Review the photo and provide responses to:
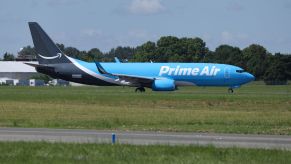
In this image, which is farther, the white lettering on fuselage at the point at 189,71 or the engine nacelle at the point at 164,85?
the white lettering on fuselage at the point at 189,71

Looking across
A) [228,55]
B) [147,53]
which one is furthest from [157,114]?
[147,53]

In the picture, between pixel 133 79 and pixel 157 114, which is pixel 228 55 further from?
pixel 157 114

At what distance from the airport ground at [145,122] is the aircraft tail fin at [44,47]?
1783cm

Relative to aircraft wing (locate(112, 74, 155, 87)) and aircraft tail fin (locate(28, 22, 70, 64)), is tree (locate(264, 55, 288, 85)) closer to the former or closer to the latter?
aircraft wing (locate(112, 74, 155, 87))

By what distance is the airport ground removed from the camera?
18453mm

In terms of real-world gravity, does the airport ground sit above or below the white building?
below

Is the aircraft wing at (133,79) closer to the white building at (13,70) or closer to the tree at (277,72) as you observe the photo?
the tree at (277,72)

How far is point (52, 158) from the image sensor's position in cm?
1817

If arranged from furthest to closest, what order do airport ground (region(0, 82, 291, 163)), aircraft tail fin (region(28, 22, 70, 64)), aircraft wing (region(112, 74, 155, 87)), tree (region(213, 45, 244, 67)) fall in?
1. tree (region(213, 45, 244, 67))
2. aircraft tail fin (region(28, 22, 70, 64))
3. aircraft wing (region(112, 74, 155, 87))
4. airport ground (region(0, 82, 291, 163))

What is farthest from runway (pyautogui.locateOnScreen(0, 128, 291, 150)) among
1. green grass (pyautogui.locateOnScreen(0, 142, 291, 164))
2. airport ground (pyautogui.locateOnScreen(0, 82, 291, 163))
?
green grass (pyautogui.locateOnScreen(0, 142, 291, 164))

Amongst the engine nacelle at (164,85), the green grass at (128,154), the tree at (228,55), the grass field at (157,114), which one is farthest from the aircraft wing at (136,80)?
the tree at (228,55)

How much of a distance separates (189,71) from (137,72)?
17.3 feet

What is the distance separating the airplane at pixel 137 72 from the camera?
7425 centimetres

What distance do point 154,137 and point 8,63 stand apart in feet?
402
